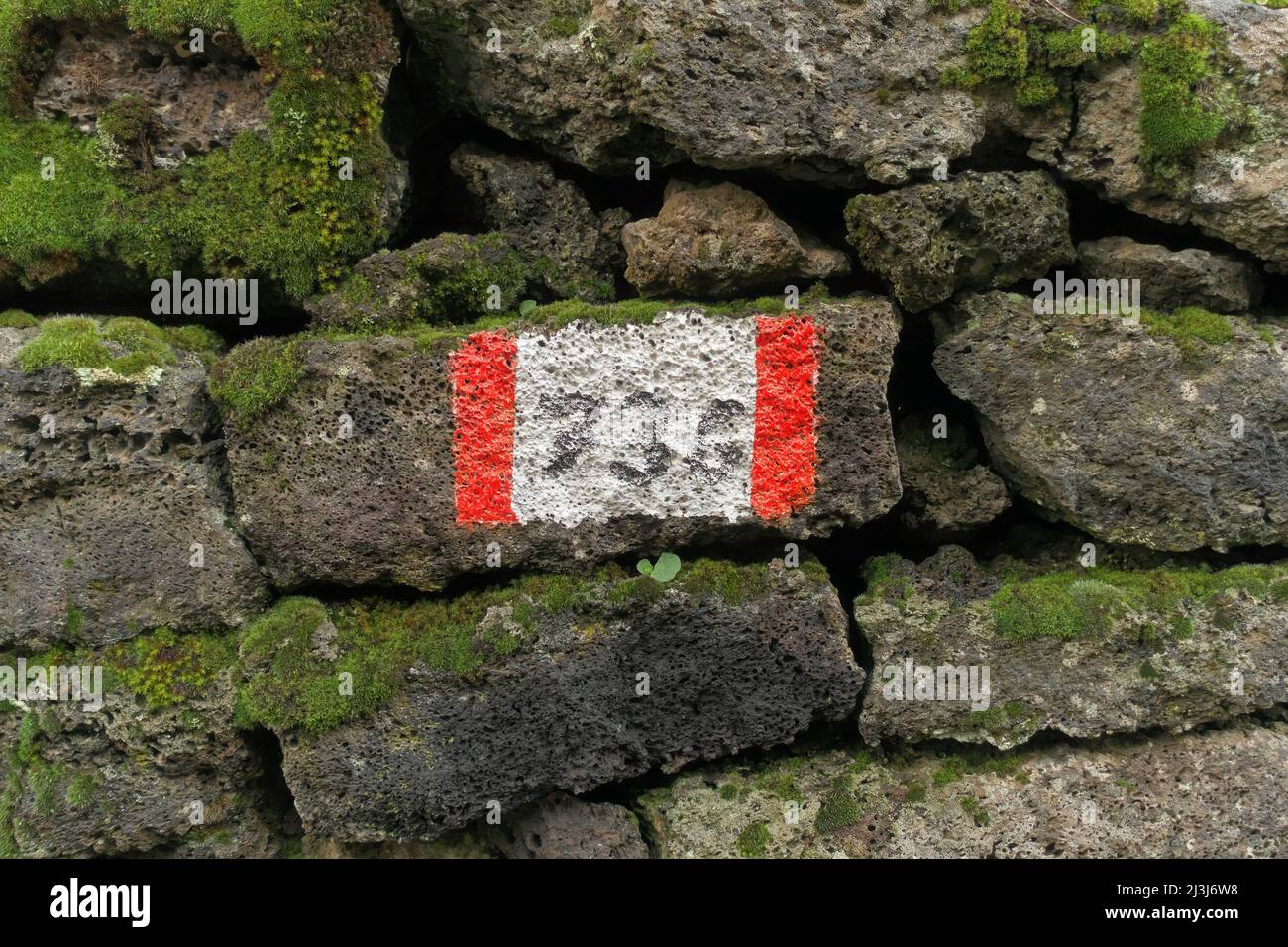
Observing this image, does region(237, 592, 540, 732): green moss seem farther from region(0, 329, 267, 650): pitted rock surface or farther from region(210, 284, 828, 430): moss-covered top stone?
region(210, 284, 828, 430): moss-covered top stone

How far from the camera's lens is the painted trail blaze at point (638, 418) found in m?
4.54

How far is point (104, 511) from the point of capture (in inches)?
179

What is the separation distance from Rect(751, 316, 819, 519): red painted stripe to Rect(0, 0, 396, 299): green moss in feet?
7.23

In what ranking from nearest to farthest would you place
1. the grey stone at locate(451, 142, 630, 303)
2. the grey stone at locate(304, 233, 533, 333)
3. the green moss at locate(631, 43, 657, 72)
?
the green moss at locate(631, 43, 657, 72)
the grey stone at locate(304, 233, 533, 333)
the grey stone at locate(451, 142, 630, 303)

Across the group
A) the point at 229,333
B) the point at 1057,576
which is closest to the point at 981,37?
the point at 1057,576

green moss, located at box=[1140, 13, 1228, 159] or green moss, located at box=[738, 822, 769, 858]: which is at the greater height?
green moss, located at box=[1140, 13, 1228, 159]

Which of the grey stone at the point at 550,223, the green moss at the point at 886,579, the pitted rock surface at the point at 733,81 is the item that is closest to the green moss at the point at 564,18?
the pitted rock surface at the point at 733,81

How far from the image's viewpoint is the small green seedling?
4.55 metres

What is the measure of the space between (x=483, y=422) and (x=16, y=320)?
2.50m

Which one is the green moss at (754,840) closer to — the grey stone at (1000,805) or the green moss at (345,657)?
the grey stone at (1000,805)

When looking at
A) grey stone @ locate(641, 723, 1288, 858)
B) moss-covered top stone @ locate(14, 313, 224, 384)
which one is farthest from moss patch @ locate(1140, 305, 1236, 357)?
moss-covered top stone @ locate(14, 313, 224, 384)

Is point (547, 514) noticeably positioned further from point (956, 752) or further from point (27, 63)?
point (27, 63)

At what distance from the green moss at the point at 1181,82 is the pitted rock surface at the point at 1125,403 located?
997mm

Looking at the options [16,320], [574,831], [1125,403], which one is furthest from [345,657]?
[1125,403]
